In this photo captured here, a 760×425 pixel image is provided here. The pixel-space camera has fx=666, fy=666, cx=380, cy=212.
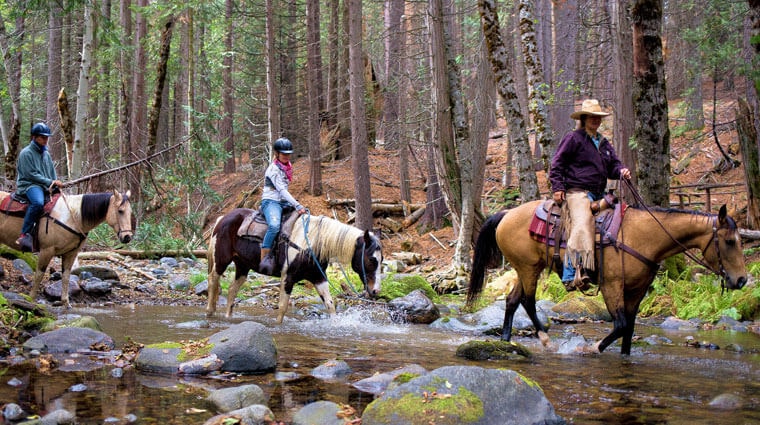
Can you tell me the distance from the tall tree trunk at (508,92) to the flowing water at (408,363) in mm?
4811

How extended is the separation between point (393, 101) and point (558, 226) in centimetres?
1905

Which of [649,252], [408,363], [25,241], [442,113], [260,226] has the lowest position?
[408,363]

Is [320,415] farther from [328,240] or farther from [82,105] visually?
[82,105]

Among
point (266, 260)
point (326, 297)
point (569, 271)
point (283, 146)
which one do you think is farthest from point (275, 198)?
point (569, 271)

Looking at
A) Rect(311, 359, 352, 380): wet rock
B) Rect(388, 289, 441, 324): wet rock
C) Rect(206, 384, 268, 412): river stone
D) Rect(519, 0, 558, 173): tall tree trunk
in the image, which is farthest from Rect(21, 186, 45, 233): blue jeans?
Rect(519, 0, 558, 173): tall tree trunk

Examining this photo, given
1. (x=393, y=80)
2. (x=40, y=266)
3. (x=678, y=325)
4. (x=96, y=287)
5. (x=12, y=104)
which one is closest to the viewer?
(x=678, y=325)

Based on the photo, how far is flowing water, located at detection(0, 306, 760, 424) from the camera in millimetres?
4934

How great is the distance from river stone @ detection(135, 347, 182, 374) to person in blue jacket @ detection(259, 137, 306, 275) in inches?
141

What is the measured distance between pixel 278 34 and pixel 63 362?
22.4 meters

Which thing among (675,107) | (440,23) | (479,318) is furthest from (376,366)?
(675,107)

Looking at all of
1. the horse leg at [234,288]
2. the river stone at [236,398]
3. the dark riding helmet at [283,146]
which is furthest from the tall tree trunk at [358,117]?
the river stone at [236,398]

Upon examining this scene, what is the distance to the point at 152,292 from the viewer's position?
43.0ft

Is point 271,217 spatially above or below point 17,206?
below

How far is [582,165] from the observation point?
7.97 m
